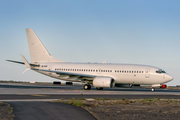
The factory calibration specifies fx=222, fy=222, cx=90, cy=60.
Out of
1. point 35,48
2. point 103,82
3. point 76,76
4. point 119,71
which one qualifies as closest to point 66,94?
point 103,82

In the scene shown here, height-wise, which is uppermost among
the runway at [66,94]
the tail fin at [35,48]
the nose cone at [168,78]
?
the tail fin at [35,48]

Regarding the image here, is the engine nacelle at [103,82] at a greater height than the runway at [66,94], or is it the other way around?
the engine nacelle at [103,82]

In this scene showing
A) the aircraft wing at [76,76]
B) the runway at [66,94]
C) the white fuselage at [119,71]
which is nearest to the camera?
the runway at [66,94]

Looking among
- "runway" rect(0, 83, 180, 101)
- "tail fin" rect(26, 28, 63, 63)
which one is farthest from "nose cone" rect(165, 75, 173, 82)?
"tail fin" rect(26, 28, 63, 63)

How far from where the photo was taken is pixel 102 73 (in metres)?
36.8

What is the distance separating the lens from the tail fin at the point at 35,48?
40969 mm

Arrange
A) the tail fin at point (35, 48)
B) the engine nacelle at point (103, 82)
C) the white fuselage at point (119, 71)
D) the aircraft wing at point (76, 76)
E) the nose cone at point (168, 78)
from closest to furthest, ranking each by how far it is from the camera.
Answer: the engine nacelle at point (103, 82) → the nose cone at point (168, 78) → the white fuselage at point (119, 71) → the aircraft wing at point (76, 76) → the tail fin at point (35, 48)

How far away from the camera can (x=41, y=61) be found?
134 ft

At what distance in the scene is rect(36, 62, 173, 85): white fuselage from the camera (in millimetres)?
35281

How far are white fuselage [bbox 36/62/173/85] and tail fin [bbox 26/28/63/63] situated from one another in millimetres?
2690

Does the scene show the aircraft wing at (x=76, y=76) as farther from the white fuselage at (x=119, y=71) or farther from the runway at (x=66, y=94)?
the runway at (x=66, y=94)

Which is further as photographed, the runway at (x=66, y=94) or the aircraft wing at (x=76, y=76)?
the aircraft wing at (x=76, y=76)

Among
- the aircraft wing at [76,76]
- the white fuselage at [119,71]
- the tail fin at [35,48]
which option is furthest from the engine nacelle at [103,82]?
the tail fin at [35,48]

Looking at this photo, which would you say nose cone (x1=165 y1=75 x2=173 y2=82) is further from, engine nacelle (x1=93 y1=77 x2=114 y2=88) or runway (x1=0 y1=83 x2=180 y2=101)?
engine nacelle (x1=93 y1=77 x2=114 y2=88)
